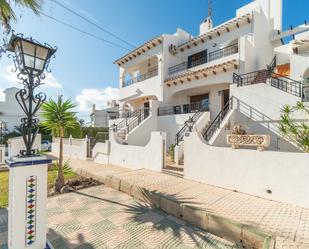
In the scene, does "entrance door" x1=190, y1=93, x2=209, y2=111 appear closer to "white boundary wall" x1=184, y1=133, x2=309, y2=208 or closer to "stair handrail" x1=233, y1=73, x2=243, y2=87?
"stair handrail" x1=233, y1=73, x2=243, y2=87

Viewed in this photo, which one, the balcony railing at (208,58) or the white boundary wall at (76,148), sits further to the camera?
the white boundary wall at (76,148)

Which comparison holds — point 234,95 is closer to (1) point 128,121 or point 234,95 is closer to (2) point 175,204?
(2) point 175,204

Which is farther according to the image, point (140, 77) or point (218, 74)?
point (140, 77)

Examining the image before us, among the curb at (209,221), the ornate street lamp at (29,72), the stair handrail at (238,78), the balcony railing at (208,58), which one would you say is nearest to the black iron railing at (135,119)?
the balcony railing at (208,58)

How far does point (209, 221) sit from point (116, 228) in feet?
7.63

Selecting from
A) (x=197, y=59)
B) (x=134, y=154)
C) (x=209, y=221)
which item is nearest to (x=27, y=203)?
(x=209, y=221)

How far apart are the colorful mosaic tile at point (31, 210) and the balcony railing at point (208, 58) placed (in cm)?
1501

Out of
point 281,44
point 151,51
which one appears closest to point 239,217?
point 281,44

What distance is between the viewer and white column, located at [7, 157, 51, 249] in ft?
10.9

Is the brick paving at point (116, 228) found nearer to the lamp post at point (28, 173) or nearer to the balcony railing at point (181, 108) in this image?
the lamp post at point (28, 173)

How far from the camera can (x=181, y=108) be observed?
15.2 m

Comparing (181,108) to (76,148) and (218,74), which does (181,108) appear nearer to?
(218,74)

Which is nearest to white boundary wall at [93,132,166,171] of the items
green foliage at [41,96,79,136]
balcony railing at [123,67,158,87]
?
green foliage at [41,96,79,136]

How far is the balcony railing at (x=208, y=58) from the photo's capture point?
1462cm
